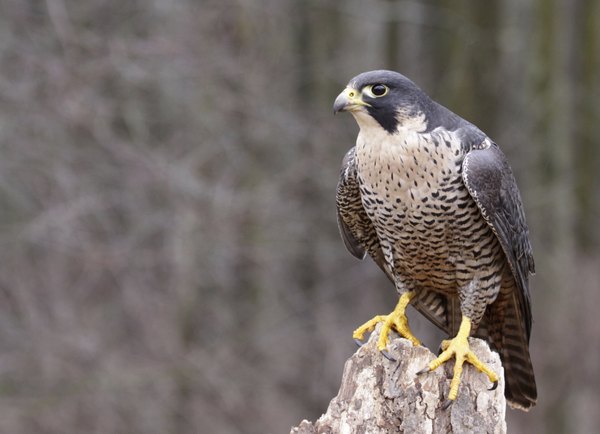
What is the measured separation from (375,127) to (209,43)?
174 inches

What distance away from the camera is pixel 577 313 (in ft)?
34.6

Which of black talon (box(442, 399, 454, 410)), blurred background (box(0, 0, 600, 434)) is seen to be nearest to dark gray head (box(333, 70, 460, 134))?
black talon (box(442, 399, 454, 410))

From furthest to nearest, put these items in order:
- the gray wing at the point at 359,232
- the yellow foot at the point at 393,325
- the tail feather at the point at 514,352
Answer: the tail feather at the point at 514,352 < the gray wing at the point at 359,232 < the yellow foot at the point at 393,325

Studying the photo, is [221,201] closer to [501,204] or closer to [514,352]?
[514,352]

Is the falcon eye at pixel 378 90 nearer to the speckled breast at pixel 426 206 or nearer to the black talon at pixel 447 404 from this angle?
the speckled breast at pixel 426 206

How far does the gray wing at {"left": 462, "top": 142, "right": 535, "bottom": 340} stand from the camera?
163 inches

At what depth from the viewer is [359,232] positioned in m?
4.71

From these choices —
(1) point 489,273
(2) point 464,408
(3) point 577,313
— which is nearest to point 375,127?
(1) point 489,273

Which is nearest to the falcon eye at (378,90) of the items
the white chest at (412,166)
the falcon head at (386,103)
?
the falcon head at (386,103)

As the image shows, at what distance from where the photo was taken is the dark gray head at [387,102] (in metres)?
4.12

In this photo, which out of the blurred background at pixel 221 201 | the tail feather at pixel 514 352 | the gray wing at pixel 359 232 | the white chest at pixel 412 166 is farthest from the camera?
the blurred background at pixel 221 201

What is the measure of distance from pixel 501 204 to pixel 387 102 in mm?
662

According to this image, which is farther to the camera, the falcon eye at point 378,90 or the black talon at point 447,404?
the falcon eye at point 378,90

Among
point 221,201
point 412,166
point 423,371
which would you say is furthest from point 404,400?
point 221,201
